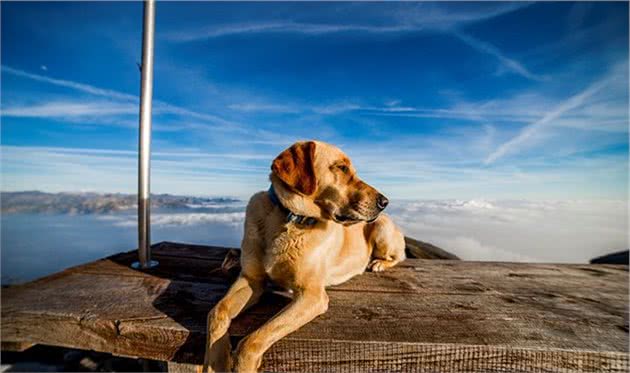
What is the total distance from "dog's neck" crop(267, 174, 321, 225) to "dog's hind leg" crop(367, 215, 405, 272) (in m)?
1.07

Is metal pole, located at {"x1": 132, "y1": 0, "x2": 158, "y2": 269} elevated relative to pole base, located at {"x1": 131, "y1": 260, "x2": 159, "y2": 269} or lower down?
elevated

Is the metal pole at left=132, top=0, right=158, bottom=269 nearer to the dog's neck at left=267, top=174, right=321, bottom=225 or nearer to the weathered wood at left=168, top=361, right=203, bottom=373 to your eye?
the dog's neck at left=267, top=174, right=321, bottom=225

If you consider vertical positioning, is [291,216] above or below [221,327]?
above

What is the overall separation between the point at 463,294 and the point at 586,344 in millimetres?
763

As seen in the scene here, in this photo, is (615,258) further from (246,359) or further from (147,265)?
(147,265)

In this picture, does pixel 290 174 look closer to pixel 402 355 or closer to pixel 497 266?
pixel 402 355

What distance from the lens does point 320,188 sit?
2.17 m

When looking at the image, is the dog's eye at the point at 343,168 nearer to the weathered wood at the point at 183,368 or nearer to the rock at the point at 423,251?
the weathered wood at the point at 183,368

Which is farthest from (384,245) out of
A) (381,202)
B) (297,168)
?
(297,168)

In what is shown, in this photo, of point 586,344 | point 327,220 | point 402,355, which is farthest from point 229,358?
point 586,344

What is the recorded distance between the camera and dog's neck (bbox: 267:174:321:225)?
208cm

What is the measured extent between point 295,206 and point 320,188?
0.23 metres

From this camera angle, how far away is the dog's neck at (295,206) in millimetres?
2080

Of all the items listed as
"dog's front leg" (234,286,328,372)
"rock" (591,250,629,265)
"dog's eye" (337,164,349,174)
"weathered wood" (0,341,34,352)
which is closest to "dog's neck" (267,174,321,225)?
"dog's eye" (337,164,349,174)
